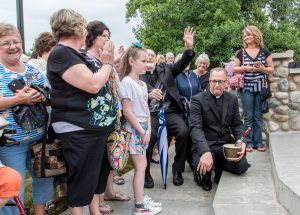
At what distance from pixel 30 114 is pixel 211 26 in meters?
17.9

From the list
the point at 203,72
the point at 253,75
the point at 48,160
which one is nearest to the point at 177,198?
the point at 48,160

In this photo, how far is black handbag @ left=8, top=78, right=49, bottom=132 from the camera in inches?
108

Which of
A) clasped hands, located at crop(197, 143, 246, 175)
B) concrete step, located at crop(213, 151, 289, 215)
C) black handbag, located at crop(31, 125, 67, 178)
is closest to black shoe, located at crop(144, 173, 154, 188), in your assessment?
clasped hands, located at crop(197, 143, 246, 175)

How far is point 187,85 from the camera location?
16.9 ft

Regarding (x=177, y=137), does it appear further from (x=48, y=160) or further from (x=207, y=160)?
(x=48, y=160)

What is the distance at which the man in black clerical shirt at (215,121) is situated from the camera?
4367 mm

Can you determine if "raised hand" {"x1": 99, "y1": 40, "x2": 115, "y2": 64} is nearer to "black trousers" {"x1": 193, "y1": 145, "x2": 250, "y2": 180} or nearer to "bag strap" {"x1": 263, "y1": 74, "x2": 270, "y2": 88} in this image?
"black trousers" {"x1": 193, "y1": 145, "x2": 250, "y2": 180}

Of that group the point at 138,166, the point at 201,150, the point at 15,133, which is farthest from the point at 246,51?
the point at 15,133

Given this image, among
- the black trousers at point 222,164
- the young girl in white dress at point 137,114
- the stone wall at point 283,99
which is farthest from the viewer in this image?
the stone wall at point 283,99

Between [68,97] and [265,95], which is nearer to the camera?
[68,97]

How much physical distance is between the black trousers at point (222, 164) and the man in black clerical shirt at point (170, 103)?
319 mm

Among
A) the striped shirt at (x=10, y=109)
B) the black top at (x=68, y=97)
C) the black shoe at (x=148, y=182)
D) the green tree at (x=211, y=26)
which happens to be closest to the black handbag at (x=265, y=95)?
the black shoe at (x=148, y=182)

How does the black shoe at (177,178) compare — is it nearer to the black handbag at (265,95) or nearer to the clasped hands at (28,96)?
the black handbag at (265,95)

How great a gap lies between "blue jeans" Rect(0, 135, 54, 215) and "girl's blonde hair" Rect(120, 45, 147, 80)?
1.16 m
